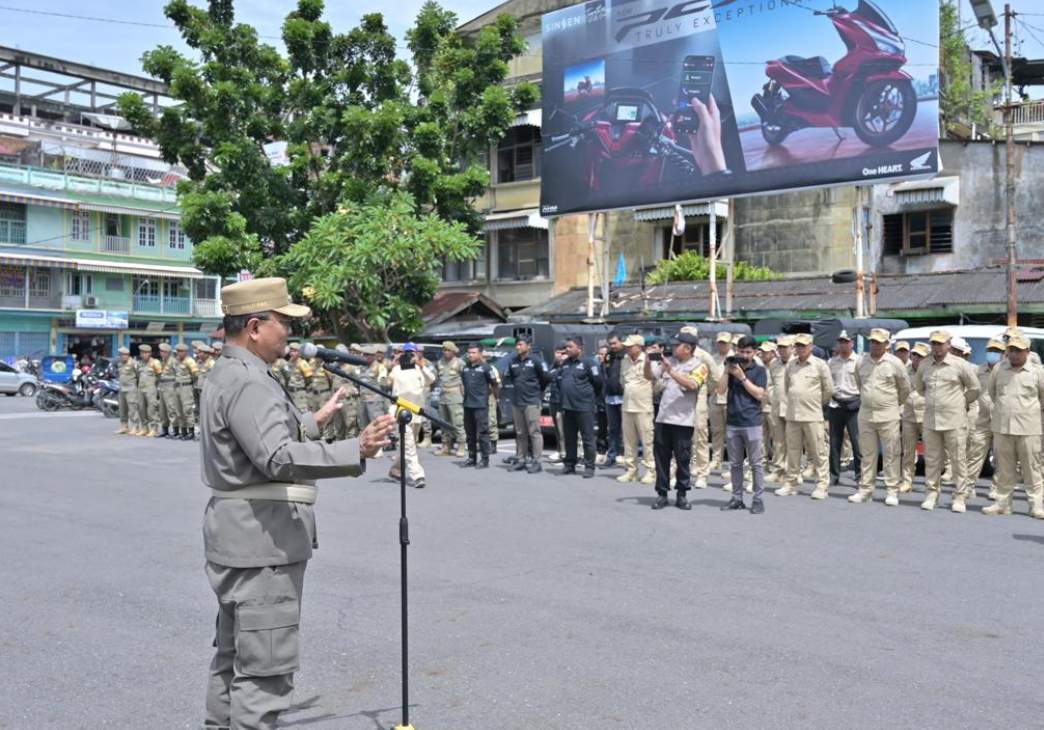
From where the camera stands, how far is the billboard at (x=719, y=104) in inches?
781

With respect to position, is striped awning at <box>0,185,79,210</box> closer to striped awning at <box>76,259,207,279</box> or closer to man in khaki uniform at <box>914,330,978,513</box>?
striped awning at <box>76,259,207,279</box>

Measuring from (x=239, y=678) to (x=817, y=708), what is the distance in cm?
271

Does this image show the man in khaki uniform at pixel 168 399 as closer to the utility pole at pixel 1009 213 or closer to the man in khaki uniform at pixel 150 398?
the man in khaki uniform at pixel 150 398

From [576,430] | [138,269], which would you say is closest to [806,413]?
[576,430]

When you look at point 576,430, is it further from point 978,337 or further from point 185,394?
point 185,394

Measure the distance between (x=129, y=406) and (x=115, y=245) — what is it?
29.9 m

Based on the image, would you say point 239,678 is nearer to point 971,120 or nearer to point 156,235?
point 971,120

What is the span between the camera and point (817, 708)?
4676 mm

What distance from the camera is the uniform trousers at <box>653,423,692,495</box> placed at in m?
10.6

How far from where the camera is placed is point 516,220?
31.4 meters

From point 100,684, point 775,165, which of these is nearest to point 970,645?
point 100,684

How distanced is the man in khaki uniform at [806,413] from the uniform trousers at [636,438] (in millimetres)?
1963

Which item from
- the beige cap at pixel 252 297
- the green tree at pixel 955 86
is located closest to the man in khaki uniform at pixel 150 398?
the beige cap at pixel 252 297

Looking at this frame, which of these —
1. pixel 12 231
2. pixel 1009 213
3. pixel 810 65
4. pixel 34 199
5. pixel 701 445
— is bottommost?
pixel 701 445
